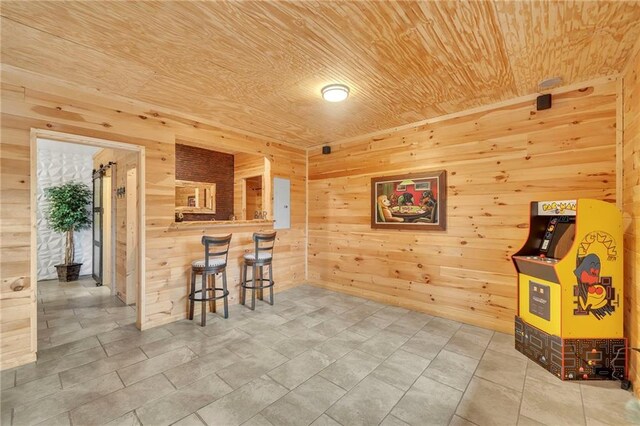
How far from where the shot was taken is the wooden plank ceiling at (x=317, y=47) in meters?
1.76

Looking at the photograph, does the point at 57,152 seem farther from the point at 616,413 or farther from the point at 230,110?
the point at 616,413

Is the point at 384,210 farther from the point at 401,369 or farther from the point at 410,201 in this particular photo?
the point at 401,369

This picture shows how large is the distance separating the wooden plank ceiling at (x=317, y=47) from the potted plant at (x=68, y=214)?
3849 millimetres

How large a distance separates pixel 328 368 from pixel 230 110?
10.5 feet

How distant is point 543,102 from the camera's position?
9.44 ft

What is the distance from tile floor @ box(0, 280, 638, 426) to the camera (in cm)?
183

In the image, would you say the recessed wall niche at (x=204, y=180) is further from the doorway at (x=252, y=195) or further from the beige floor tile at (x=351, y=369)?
the beige floor tile at (x=351, y=369)

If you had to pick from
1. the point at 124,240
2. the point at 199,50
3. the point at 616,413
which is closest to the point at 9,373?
the point at 124,240

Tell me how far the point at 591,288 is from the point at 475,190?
→ 1493 millimetres

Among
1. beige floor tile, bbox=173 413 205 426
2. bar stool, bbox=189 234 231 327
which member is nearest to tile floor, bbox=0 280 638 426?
beige floor tile, bbox=173 413 205 426

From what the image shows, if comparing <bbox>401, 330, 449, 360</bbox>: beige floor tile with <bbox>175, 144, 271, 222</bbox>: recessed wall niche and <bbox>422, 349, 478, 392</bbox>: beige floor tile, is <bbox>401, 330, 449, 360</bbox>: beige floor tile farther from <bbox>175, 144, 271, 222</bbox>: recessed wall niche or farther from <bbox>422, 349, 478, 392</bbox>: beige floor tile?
<bbox>175, 144, 271, 222</bbox>: recessed wall niche

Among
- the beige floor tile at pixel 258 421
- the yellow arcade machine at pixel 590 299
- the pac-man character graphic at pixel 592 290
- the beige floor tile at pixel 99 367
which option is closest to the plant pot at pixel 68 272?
the beige floor tile at pixel 99 367

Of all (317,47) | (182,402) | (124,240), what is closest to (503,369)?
(182,402)

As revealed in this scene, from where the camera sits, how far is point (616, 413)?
184 centimetres
